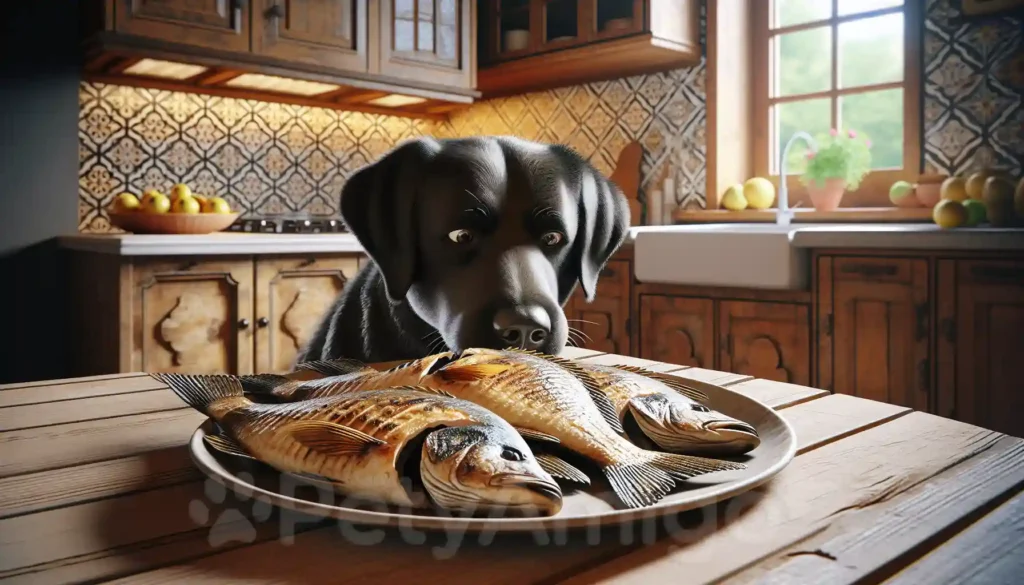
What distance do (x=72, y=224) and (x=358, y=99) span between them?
1.30m

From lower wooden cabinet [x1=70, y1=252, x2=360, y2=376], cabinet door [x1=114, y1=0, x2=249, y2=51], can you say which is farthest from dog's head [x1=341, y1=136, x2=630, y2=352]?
cabinet door [x1=114, y1=0, x2=249, y2=51]

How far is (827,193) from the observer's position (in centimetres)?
309

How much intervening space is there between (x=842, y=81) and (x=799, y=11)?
39 cm

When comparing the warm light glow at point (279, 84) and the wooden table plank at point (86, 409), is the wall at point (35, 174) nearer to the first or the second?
the warm light glow at point (279, 84)

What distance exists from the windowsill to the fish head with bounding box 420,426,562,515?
2805mm

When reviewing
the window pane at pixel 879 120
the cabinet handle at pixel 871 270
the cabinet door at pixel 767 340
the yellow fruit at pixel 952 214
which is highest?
the window pane at pixel 879 120

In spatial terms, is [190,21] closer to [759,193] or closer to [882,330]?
[759,193]

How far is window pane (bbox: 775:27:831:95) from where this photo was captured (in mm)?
3336

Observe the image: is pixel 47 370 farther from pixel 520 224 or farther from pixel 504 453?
pixel 504 453

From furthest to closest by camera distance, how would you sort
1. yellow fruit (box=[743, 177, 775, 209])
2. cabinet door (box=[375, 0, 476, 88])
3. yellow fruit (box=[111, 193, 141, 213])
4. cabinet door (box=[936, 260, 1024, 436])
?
cabinet door (box=[375, 0, 476, 88]) → yellow fruit (box=[743, 177, 775, 209]) → yellow fruit (box=[111, 193, 141, 213]) → cabinet door (box=[936, 260, 1024, 436])

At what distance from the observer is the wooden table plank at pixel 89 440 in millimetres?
656

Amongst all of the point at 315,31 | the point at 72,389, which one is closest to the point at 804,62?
the point at 315,31

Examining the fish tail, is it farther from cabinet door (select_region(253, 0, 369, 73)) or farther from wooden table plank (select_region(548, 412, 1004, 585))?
cabinet door (select_region(253, 0, 369, 73))

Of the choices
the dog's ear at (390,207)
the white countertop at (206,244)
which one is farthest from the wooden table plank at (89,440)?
the white countertop at (206,244)
